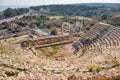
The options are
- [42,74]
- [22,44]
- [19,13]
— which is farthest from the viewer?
[19,13]

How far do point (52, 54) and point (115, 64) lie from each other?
15.4m

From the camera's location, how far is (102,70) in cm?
1458

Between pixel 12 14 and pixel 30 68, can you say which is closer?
pixel 30 68

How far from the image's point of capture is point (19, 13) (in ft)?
417

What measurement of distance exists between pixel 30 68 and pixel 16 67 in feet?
2.69

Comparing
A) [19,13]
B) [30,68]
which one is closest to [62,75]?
[30,68]

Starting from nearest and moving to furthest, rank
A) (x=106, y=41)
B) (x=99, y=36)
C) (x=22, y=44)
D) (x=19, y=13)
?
(x=106, y=41) → (x=99, y=36) → (x=22, y=44) → (x=19, y=13)

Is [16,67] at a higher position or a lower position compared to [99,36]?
higher

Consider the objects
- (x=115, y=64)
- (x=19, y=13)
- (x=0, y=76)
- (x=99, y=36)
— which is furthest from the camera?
(x=19, y=13)

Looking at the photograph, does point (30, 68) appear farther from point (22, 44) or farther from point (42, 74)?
point (22, 44)

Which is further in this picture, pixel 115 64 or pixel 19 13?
pixel 19 13

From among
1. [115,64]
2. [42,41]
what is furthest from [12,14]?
[115,64]

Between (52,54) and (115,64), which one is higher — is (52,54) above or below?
below

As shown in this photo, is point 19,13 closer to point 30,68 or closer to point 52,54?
point 52,54
